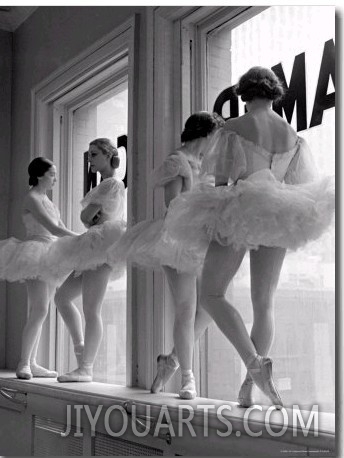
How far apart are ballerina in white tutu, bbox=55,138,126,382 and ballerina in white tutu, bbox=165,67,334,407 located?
3.56ft

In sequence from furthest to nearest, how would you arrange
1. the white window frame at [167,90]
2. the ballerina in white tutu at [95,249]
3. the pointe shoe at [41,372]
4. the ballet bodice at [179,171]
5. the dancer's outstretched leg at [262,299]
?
the pointe shoe at [41,372] → the ballerina in white tutu at [95,249] → the white window frame at [167,90] → the ballet bodice at [179,171] → the dancer's outstretched leg at [262,299]

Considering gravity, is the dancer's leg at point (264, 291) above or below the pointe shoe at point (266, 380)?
above

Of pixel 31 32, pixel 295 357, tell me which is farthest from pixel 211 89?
pixel 31 32

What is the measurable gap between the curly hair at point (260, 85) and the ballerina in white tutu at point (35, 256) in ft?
5.60

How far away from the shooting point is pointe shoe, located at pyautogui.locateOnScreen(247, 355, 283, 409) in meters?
2.50

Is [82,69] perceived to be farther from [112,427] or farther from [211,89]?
[112,427]

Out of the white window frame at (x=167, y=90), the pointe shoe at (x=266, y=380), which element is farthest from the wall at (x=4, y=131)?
the pointe shoe at (x=266, y=380)

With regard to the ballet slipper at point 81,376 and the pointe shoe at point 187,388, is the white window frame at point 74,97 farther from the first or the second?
the pointe shoe at point 187,388

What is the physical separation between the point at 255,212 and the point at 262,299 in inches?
14.2

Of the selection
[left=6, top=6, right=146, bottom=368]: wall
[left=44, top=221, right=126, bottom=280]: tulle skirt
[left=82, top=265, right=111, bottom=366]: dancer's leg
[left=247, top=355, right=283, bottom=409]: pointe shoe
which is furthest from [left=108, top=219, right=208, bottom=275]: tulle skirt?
[left=6, top=6, right=146, bottom=368]: wall

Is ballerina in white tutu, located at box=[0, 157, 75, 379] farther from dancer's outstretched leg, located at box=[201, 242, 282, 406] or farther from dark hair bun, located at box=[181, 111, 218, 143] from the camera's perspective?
dancer's outstretched leg, located at box=[201, 242, 282, 406]

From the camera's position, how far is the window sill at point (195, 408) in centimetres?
220

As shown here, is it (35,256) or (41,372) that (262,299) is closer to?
(35,256)

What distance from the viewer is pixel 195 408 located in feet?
8.97
